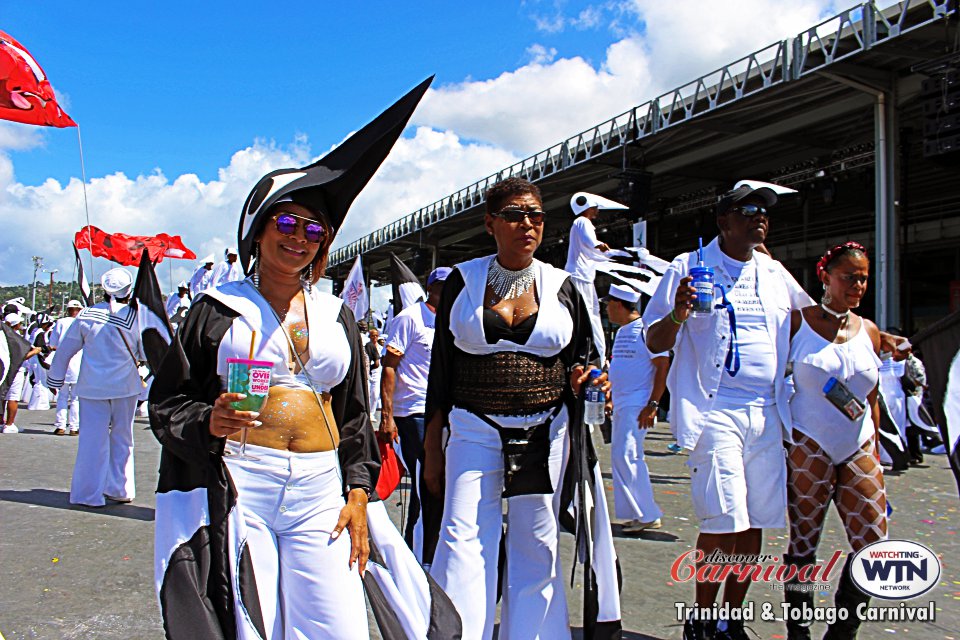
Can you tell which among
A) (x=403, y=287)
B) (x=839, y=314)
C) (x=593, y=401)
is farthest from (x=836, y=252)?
(x=403, y=287)

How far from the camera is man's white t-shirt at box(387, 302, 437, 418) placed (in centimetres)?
604

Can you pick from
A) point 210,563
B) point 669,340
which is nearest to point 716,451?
point 669,340

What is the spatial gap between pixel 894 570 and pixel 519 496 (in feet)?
6.71

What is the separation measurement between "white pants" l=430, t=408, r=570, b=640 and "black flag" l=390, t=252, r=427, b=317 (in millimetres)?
3655

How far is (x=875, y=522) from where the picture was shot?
149 inches

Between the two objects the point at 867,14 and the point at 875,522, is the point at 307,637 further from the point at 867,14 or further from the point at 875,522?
the point at 867,14

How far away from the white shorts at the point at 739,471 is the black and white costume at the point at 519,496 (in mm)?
664

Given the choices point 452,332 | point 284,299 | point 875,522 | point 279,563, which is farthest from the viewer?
point 875,522

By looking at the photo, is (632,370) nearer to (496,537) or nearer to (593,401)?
(593,401)

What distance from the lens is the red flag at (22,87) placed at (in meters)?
4.24

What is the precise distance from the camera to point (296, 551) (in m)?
2.47

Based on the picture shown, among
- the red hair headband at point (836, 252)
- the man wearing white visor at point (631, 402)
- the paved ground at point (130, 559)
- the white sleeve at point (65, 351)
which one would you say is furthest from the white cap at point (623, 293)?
the white sleeve at point (65, 351)

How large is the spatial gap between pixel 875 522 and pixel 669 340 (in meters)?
1.29

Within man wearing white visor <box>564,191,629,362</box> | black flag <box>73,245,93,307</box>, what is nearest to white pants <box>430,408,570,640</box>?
man wearing white visor <box>564,191,629,362</box>
